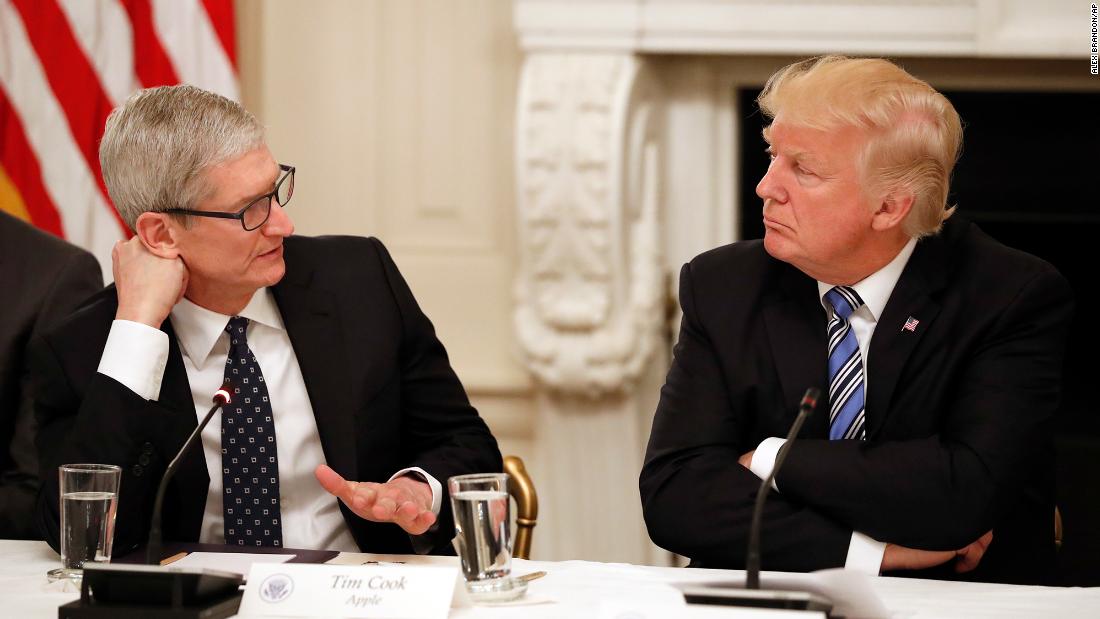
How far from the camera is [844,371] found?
91.2 inches

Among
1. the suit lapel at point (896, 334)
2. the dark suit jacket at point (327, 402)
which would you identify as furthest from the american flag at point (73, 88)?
the suit lapel at point (896, 334)

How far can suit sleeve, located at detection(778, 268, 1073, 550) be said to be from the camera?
2105 millimetres

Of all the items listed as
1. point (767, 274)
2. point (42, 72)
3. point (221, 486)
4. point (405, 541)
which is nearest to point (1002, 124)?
point (767, 274)

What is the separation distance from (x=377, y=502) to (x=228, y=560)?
0.24 meters

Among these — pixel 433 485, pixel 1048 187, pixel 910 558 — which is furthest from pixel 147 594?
pixel 1048 187

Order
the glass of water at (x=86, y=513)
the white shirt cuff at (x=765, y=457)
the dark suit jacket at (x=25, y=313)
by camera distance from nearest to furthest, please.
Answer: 1. the glass of water at (x=86, y=513)
2. the white shirt cuff at (x=765, y=457)
3. the dark suit jacket at (x=25, y=313)

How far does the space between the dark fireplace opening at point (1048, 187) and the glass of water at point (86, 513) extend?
2242 millimetres

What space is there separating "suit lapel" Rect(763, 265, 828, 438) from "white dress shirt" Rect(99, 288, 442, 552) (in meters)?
0.62

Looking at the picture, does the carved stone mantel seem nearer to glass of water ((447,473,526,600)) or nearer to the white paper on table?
the white paper on table

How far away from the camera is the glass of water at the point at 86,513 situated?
1891 mm

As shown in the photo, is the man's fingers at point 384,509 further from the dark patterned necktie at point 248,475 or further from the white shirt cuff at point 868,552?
the white shirt cuff at point 868,552

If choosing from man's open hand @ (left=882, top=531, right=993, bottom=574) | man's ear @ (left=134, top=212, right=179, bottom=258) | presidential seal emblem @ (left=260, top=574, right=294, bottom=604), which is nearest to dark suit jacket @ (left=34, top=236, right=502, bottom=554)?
man's ear @ (left=134, top=212, right=179, bottom=258)

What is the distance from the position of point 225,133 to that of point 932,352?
4.07ft

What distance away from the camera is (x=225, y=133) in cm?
228
